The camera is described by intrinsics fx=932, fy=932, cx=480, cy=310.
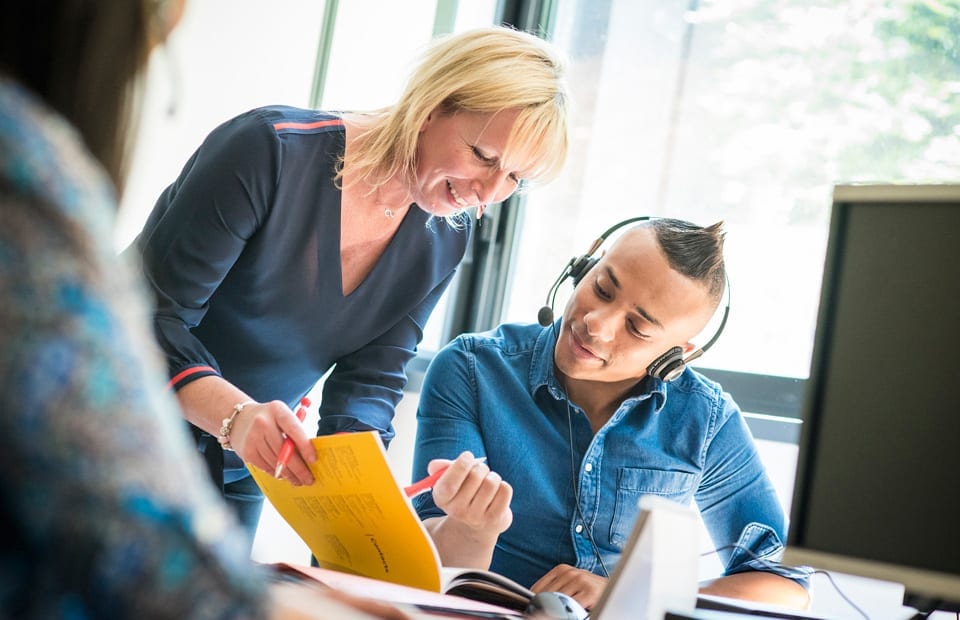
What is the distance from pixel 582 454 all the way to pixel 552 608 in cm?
65

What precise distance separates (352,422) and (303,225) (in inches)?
13.5

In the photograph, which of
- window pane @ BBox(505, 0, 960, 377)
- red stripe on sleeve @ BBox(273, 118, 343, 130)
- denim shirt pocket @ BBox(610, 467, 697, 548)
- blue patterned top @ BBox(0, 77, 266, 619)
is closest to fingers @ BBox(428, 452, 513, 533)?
denim shirt pocket @ BBox(610, 467, 697, 548)

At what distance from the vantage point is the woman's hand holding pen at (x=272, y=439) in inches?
43.5

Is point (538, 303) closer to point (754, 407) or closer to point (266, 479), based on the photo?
point (754, 407)

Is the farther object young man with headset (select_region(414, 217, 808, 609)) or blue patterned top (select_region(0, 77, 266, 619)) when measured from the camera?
young man with headset (select_region(414, 217, 808, 609))

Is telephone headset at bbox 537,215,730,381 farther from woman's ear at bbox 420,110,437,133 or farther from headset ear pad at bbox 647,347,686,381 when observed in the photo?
woman's ear at bbox 420,110,437,133

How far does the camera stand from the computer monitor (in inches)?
33.2

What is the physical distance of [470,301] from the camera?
9.31 feet

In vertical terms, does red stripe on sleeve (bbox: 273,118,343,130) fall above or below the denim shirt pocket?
above

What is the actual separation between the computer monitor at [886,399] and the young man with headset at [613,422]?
654 millimetres

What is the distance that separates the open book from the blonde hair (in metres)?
0.65

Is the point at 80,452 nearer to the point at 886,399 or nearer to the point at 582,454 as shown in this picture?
the point at 886,399

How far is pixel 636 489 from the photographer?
1.58 meters

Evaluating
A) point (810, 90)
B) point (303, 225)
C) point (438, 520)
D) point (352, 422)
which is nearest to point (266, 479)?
point (438, 520)
